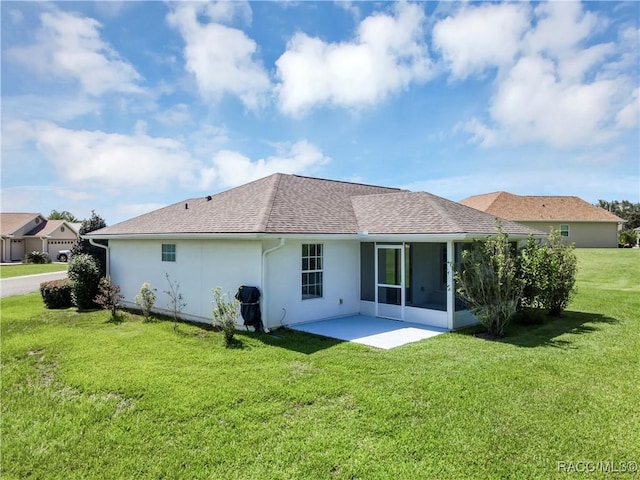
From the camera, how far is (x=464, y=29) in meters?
12.4

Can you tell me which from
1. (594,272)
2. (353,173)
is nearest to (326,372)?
(353,173)

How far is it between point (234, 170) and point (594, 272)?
937 inches

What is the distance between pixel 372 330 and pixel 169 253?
322 inches

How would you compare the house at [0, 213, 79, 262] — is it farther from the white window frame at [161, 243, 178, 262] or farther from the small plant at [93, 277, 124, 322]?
the white window frame at [161, 243, 178, 262]

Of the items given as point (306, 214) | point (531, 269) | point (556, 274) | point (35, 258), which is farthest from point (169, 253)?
point (35, 258)

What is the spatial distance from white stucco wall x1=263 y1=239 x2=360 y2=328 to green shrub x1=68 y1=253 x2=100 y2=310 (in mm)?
10074

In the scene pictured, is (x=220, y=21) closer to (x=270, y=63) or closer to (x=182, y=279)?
(x=270, y=63)

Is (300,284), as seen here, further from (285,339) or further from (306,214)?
(306,214)

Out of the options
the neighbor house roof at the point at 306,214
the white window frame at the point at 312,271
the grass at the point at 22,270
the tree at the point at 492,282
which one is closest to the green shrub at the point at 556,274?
the neighbor house roof at the point at 306,214

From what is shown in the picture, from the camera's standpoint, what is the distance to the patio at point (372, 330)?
33.5 ft

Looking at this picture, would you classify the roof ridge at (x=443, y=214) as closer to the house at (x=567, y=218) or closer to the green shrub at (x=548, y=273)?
the green shrub at (x=548, y=273)

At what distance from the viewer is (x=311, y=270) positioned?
12.7 meters

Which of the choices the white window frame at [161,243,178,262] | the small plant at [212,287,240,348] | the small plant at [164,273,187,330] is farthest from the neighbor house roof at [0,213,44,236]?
the small plant at [212,287,240,348]

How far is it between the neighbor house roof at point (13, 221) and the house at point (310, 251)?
142ft
